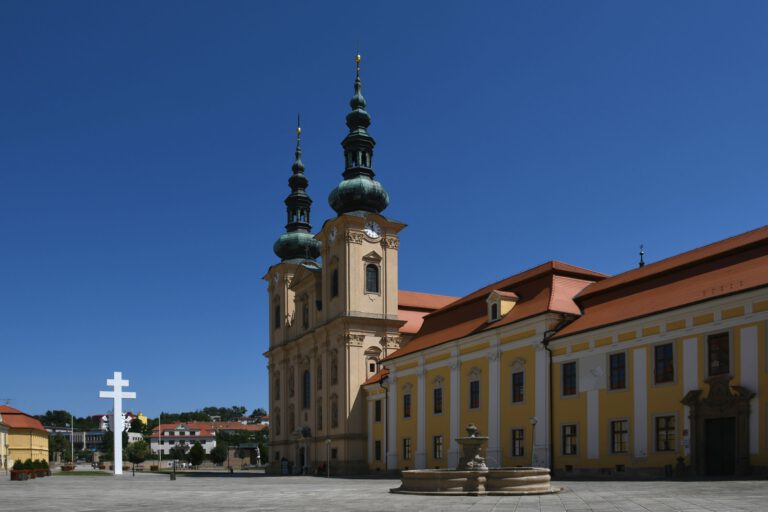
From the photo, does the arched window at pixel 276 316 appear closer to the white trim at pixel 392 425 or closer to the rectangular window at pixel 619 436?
the white trim at pixel 392 425

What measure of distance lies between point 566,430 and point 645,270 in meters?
7.67

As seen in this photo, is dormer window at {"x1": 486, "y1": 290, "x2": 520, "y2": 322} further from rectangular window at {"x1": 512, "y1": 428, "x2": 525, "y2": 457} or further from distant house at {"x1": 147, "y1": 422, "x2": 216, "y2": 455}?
distant house at {"x1": 147, "y1": 422, "x2": 216, "y2": 455}

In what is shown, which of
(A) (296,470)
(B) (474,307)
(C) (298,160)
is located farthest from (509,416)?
(C) (298,160)

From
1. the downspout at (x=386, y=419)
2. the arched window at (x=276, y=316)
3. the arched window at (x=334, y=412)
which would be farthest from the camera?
the arched window at (x=276, y=316)

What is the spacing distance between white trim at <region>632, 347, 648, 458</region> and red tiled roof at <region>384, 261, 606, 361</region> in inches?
234

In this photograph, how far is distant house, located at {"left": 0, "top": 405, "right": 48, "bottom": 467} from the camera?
312ft

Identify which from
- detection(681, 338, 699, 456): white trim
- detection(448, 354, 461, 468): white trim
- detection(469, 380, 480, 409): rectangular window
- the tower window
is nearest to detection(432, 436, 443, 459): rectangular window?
detection(448, 354, 461, 468): white trim

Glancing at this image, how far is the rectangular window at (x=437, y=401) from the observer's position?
4649 centimetres

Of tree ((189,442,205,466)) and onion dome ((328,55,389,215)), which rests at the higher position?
onion dome ((328,55,389,215))

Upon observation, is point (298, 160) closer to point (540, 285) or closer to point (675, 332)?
point (540, 285)

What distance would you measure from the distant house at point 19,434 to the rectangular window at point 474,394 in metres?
68.1

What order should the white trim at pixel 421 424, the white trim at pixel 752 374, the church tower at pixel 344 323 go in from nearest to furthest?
the white trim at pixel 752 374 < the white trim at pixel 421 424 < the church tower at pixel 344 323

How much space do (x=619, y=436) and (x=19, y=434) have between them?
82847 mm

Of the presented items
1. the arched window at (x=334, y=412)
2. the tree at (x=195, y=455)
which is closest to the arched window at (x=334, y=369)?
the arched window at (x=334, y=412)
